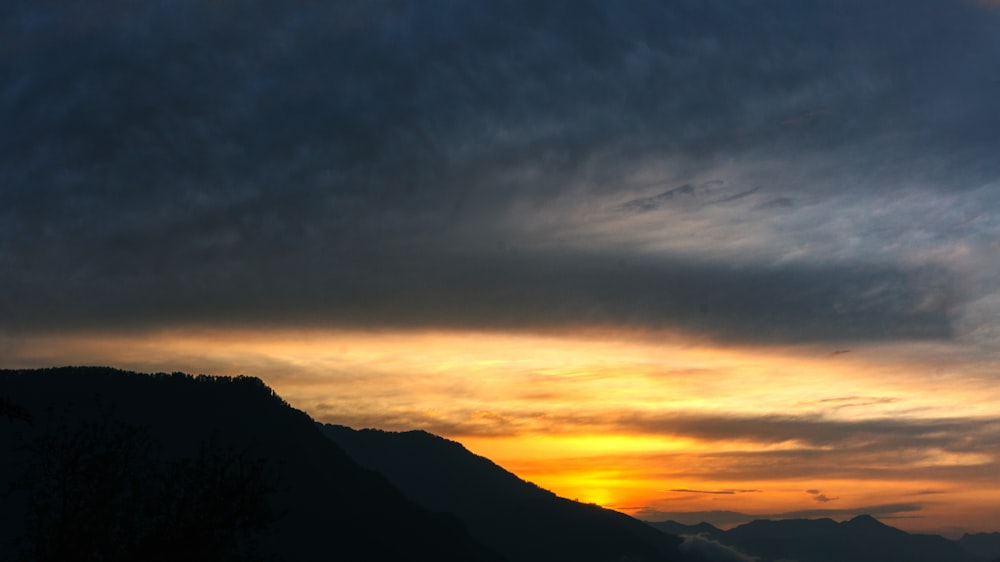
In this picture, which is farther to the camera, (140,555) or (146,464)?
(146,464)

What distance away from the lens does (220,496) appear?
50688 millimetres

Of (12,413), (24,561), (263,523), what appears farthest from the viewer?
(263,523)

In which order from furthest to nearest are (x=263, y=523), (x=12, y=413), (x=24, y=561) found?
(x=263, y=523)
(x=24, y=561)
(x=12, y=413)

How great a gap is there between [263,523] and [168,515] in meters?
5.27

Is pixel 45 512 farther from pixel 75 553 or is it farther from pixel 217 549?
pixel 217 549

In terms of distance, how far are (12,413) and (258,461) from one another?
71.1 ft

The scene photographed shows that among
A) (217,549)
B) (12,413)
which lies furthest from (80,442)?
(12,413)

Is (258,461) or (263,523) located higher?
(258,461)

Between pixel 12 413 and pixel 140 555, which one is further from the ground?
pixel 12 413

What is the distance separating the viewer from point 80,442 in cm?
5344

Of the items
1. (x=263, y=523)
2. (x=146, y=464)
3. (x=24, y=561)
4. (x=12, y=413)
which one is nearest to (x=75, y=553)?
(x=24, y=561)

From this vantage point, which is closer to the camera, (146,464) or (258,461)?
(258,461)

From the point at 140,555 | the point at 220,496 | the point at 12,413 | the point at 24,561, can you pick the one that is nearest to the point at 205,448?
the point at 220,496

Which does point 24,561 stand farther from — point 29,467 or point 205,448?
point 205,448
